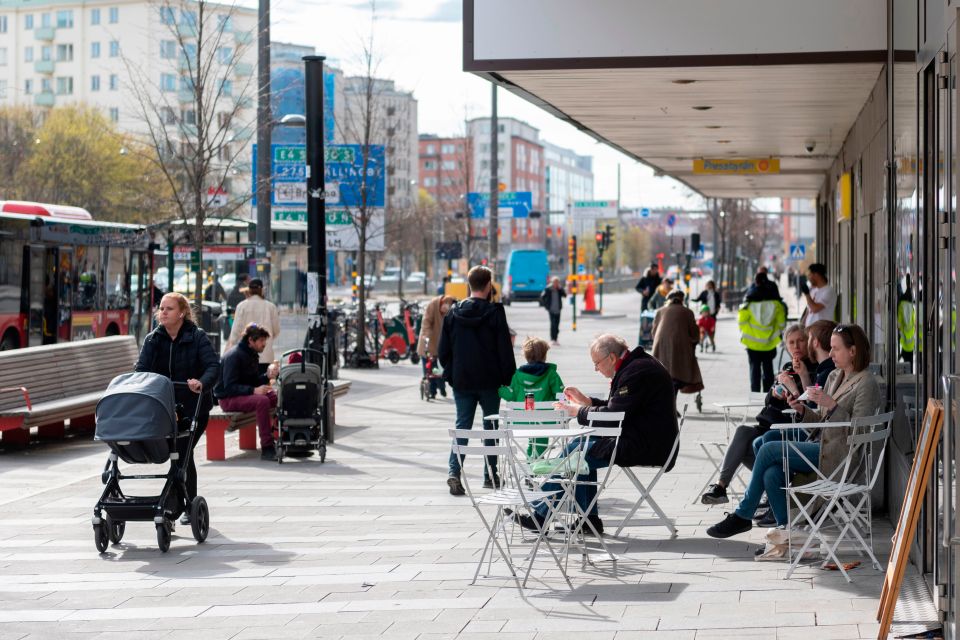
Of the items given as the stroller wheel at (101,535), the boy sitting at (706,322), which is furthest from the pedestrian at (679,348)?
the boy sitting at (706,322)

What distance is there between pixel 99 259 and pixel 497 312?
15.7m

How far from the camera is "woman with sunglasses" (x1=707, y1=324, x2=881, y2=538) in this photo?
28.1ft

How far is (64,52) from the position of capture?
392 feet

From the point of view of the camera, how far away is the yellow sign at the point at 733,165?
76.0 ft

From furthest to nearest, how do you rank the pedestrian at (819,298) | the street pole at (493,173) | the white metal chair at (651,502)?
the street pole at (493,173)
the pedestrian at (819,298)
the white metal chair at (651,502)

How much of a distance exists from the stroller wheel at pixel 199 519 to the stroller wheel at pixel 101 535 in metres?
0.55

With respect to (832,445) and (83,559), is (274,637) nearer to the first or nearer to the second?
(83,559)

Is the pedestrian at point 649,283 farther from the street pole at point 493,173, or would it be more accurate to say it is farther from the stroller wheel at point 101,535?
the stroller wheel at point 101,535

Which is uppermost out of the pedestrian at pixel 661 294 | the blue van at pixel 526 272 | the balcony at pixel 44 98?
the balcony at pixel 44 98

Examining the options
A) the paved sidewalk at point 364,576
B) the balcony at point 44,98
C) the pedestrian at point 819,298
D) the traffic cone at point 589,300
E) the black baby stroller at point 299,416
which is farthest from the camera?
the balcony at point 44,98

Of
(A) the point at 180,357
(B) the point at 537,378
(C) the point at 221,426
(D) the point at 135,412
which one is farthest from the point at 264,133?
(D) the point at 135,412

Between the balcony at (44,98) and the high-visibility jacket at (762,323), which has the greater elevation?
the balcony at (44,98)

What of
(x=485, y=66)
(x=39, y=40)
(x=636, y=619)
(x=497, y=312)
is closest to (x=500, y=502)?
(x=636, y=619)

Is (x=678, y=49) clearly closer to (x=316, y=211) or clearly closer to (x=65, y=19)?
(x=316, y=211)
